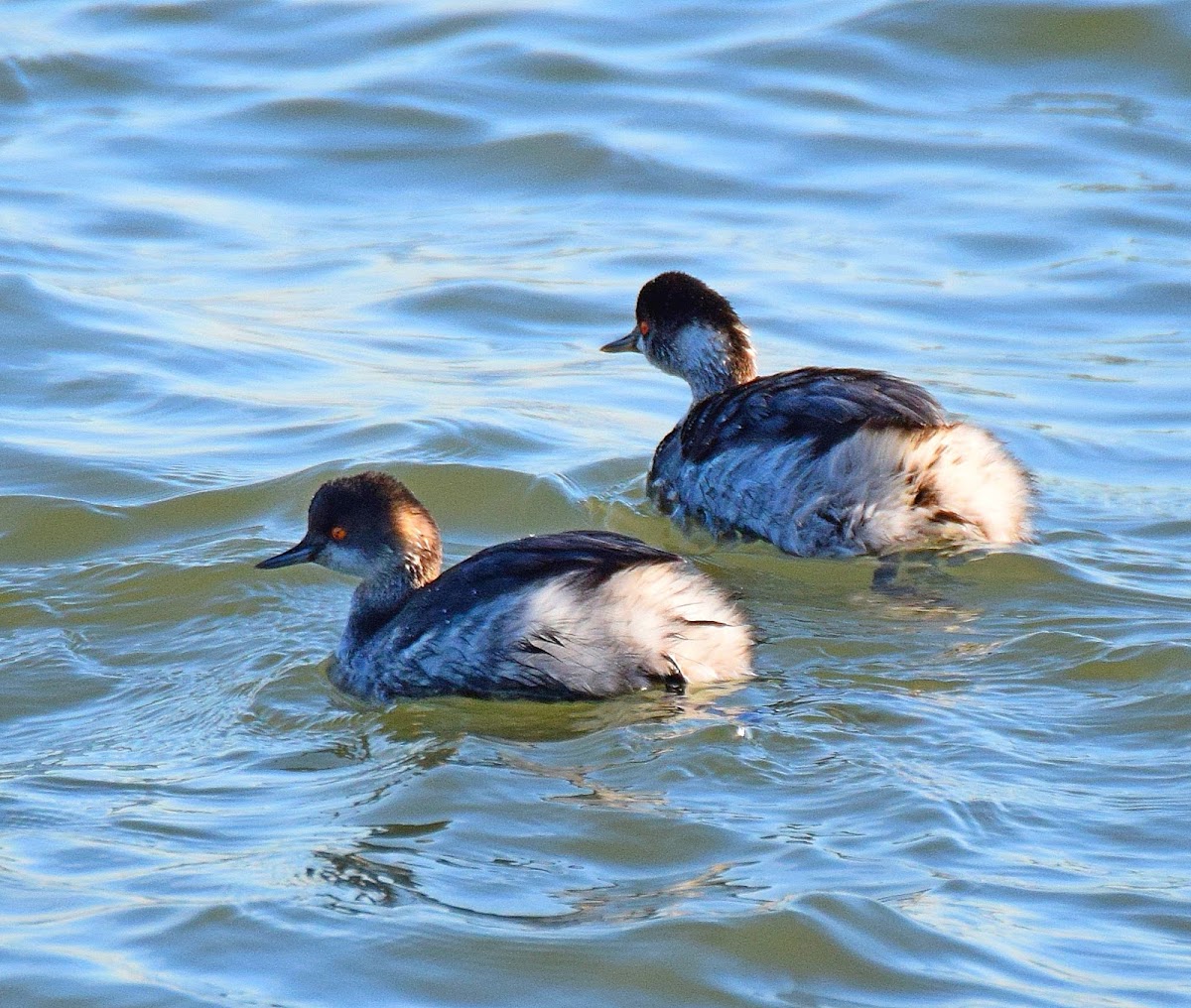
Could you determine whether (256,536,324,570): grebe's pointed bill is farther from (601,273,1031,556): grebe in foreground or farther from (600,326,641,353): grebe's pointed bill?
(600,326,641,353): grebe's pointed bill

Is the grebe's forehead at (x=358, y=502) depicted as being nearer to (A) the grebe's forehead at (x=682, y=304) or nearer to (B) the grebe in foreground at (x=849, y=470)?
(B) the grebe in foreground at (x=849, y=470)

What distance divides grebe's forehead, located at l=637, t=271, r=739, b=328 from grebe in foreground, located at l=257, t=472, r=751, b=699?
2698 mm

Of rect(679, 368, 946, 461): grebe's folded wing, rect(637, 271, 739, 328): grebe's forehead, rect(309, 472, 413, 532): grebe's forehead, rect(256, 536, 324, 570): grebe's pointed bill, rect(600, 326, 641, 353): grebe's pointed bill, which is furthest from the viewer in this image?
rect(600, 326, 641, 353): grebe's pointed bill

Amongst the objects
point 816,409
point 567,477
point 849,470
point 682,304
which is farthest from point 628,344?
point 849,470

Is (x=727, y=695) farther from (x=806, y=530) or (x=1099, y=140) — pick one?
(x=1099, y=140)

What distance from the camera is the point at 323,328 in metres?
10.7

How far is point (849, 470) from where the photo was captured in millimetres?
7312

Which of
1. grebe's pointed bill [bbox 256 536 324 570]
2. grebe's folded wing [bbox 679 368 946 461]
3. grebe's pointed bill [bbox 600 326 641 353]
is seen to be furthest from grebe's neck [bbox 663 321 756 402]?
grebe's pointed bill [bbox 256 536 324 570]

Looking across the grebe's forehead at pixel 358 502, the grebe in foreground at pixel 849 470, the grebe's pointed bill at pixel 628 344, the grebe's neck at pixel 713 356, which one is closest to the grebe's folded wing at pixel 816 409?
A: the grebe in foreground at pixel 849 470

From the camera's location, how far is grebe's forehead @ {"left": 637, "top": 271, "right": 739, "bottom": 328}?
343 inches

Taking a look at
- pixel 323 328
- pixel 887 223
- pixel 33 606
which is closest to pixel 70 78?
pixel 323 328

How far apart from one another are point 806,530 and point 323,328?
4.00 metres

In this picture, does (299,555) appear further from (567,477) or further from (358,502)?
(567,477)

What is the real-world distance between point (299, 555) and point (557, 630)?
44.7 inches
